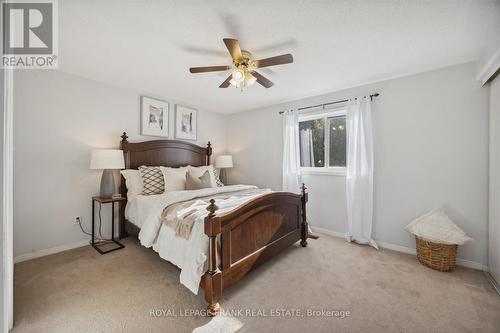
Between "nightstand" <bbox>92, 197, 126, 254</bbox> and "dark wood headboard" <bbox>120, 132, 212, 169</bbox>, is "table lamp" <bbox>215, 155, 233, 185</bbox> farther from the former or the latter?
"nightstand" <bbox>92, 197, 126, 254</bbox>

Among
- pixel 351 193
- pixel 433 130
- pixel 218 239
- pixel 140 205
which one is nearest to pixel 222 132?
pixel 140 205

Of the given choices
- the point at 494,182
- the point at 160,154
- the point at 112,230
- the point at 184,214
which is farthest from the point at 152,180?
the point at 494,182

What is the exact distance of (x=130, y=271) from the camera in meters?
2.17

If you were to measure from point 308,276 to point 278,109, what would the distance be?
2866 mm

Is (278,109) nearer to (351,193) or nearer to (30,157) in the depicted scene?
(351,193)

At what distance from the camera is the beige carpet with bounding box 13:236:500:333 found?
1.48 m

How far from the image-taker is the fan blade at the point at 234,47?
162 cm

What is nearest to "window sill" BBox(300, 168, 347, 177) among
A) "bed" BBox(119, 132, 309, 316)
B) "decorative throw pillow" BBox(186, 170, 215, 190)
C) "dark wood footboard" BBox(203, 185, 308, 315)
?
"bed" BBox(119, 132, 309, 316)

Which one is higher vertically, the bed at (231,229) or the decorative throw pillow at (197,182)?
the decorative throw pillow at (197,182)

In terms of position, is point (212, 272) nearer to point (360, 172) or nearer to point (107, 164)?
point (107, 164)

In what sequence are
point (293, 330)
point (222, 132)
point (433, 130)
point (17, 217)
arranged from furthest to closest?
point (222, 132) → point (433, 130) → point (17, 217) → point (293, 330)

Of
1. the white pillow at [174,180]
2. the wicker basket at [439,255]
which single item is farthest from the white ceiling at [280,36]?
the wicker basket at [439,255]

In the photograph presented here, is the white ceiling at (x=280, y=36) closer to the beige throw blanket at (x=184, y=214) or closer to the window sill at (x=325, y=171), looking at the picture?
the window sill at (x=325, y=171)
